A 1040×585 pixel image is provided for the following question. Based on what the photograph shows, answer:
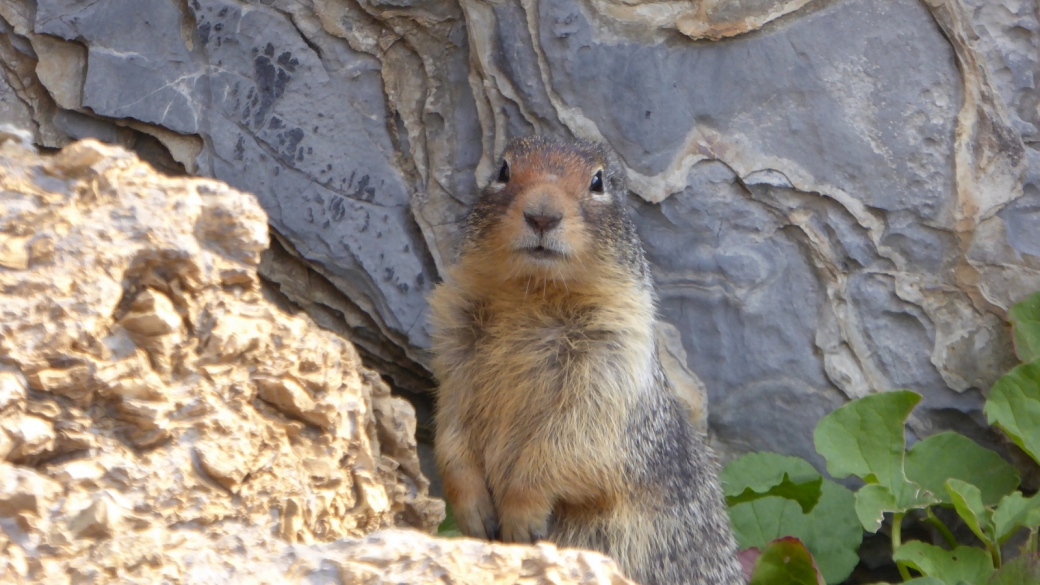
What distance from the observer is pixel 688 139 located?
459 centimetres

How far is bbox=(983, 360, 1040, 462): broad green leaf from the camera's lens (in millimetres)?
4180

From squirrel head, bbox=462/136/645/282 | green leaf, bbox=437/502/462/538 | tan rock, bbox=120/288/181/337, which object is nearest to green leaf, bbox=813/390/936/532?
squirrel head, bbox=462/136/645/282

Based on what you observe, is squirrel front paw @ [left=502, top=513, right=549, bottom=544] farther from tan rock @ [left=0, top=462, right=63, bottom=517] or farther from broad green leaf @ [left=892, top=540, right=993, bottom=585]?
tan rock @ [left=0, top=462, right=63, bottom=517]

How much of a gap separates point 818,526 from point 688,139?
1.72 meters

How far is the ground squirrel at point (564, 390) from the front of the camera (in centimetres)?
372

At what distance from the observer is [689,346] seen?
4.73 m

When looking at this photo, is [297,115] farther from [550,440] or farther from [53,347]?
[53,347]

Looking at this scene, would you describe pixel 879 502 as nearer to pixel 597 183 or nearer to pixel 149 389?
pixel 597 183

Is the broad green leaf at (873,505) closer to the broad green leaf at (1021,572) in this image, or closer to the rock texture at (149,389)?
the broad green leaf at (1021,572)

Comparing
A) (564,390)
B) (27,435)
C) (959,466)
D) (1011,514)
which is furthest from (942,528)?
(27,435)

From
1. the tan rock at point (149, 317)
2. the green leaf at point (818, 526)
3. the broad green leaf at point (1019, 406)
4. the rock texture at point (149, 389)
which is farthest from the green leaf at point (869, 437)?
the tan rock at point (149, 317)

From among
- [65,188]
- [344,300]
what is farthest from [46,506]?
[344,300]

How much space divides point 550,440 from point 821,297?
5.22ft

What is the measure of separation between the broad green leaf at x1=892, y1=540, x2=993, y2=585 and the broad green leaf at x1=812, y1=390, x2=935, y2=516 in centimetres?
17
